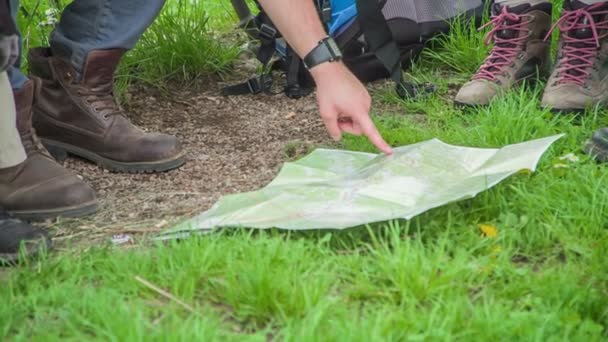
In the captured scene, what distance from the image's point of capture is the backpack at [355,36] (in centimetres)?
296

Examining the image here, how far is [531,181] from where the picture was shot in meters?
2.03

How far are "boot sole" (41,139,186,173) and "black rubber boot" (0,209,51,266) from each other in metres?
0.54

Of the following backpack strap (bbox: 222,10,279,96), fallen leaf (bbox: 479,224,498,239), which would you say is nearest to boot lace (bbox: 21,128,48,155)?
backpack strap (bbox: 222,10,279,96)

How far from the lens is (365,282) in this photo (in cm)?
158

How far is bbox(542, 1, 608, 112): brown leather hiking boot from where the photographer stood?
8.34 feet

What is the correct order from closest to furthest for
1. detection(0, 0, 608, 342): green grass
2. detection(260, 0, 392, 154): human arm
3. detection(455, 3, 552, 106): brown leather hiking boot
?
detection(0, 0, 608, 342): green grass < detection(260, 0, 392, 154): human arm < detection(455, 3, 552, 106): brown leather hiking boot

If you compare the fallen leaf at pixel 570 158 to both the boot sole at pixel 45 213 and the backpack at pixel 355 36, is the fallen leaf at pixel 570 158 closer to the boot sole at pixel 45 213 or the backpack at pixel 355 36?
the backpack at pixel 355 36

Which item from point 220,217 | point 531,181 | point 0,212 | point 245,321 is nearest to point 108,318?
point 245,321

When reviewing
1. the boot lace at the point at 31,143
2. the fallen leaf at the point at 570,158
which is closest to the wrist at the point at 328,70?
the fallen leaf at the point at 570,158

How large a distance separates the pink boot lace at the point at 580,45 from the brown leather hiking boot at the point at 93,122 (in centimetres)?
114

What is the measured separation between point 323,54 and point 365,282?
1.98 feet

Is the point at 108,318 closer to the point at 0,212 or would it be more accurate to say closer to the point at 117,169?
the point at 0,212

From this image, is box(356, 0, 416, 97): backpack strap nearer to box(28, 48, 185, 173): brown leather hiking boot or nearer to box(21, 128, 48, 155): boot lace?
box(28, 48, 185, 173): brown leather hiking boot

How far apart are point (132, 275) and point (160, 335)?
0.29 metres
